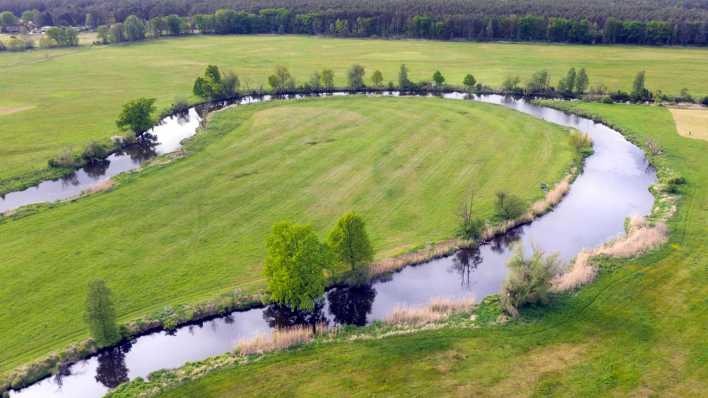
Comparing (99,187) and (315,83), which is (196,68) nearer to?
(315,83)

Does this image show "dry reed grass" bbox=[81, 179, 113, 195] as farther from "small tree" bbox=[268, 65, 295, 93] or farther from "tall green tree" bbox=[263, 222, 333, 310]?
"small tree" bbox=[268, 65, 295, 93]

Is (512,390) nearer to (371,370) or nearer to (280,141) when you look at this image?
(371,370)

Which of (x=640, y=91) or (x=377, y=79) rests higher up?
(x=377, y=79)

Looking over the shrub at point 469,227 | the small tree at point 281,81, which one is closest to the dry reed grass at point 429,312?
the shrub at point 469,227

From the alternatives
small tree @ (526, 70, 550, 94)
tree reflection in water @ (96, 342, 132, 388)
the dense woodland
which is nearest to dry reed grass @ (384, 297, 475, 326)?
tree reflection in water @ (96, 342, 132, 388)

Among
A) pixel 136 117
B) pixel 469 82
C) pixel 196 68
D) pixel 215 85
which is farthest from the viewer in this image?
pixel 196 68

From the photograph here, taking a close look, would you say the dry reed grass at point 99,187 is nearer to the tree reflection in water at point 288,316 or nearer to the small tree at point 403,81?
the tree reflection in water at point 288,316

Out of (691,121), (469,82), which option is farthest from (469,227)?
(469,82)
